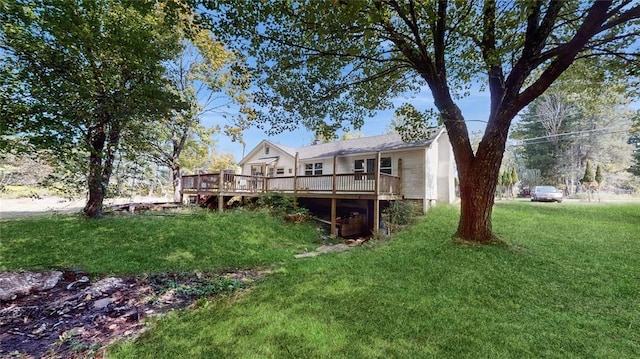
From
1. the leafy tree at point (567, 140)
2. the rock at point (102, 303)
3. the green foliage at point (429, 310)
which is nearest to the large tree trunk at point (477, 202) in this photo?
the green foliage at point (429, 310)

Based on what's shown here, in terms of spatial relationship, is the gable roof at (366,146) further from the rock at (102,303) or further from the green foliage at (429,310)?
the rock at (102,303)

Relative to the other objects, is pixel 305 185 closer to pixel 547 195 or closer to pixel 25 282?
pixel 25 282

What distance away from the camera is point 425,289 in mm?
4625

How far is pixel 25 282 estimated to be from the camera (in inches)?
206

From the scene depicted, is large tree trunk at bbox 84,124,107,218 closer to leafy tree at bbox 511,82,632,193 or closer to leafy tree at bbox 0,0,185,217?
leafy tree at bbox 0,0,185,217

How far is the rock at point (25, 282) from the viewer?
16.0 ft

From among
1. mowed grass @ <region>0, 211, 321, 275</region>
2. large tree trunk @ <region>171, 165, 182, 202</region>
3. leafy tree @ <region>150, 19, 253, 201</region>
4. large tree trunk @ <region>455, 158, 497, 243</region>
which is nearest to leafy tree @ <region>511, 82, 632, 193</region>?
large tree trunk @ <region>455, 158, 497, 243</region>

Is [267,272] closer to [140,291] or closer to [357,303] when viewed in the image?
[140,291]

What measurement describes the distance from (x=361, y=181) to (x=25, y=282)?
10.5 meters

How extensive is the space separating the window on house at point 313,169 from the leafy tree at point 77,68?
10820 mm

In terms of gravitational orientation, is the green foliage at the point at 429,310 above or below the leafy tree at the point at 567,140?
below

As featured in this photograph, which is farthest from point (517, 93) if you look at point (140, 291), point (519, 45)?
point (140, 291)

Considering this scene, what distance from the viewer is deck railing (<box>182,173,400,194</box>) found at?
40.3ft

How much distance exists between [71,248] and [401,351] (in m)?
8.23
